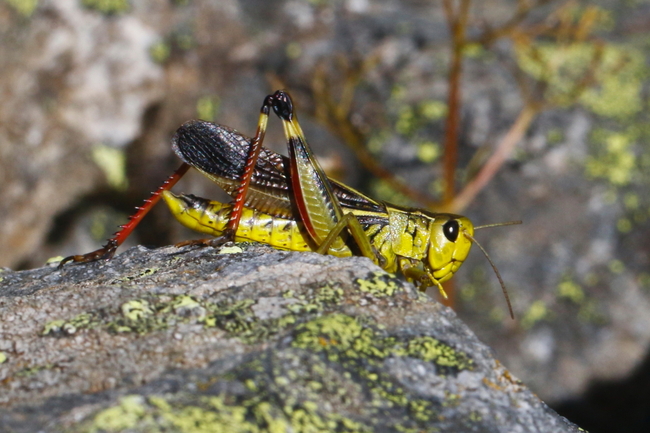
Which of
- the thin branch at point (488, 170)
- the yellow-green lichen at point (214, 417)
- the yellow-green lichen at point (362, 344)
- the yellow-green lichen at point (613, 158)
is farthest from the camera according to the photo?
the yellow-green lichen at point (613, 158)

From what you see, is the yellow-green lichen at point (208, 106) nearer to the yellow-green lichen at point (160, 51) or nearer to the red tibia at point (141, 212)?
the yellow-green lichen at point (160, 51)

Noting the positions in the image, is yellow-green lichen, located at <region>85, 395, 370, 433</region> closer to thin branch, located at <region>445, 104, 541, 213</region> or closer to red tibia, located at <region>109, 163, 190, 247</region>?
red tibia, located at <region>109, 163, 190, 247</region>

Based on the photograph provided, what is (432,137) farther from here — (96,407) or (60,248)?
(96,407)

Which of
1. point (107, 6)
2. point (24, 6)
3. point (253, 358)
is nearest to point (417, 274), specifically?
point (253, 358)

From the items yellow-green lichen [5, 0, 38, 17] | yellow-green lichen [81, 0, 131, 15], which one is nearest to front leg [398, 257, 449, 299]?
yellow-green lichen [81, 0, 131, 15]

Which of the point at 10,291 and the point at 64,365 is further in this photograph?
the point at 10,291

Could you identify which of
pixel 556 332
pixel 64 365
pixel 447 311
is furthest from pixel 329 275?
pixel 556 332

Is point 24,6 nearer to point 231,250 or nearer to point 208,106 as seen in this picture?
point 208,106

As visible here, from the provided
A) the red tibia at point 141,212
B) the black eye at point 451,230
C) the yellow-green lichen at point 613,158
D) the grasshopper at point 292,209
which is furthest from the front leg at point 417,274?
the yellow-green lichen at point 613,158
